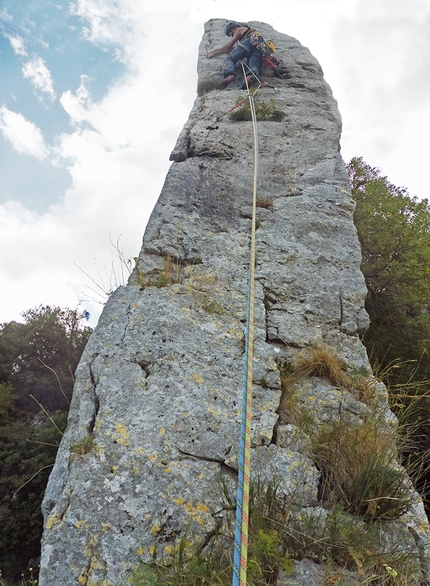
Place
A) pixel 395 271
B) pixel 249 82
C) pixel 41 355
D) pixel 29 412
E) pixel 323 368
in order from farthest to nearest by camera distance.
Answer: pixel 41 355
pixel 29 412
pixel 395 271
pixel 249 82
pixel 323 368

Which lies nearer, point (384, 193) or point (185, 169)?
point (185, 169)

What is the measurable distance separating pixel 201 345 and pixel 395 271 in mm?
6135

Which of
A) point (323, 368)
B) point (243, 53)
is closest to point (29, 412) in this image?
point (243, 53)

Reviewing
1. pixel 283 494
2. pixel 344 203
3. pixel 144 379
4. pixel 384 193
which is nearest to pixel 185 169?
pixel 344 203

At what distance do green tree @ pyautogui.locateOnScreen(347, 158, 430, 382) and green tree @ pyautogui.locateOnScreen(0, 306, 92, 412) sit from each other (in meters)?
7.92

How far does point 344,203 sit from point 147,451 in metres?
3.37

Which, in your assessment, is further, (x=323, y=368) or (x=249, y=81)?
(x=249, y=81)

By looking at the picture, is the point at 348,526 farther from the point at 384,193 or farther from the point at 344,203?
the point at 384,193

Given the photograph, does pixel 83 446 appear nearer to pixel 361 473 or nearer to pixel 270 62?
pixel 361 473

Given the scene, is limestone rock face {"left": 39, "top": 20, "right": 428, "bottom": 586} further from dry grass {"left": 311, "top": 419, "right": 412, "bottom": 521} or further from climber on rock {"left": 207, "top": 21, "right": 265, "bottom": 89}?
climber on rock {"left": 207, "top": 21, "right": 265, "bottom": 89}

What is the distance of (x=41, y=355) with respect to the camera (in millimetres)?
12562

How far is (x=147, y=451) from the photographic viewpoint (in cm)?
236

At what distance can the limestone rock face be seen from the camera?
2.12m

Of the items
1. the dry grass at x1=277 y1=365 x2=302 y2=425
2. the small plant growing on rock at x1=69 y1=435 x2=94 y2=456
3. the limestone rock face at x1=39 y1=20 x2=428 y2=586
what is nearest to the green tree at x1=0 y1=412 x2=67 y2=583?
the limestone rock face at x1=39 y1=20 x2=428 y2=586
